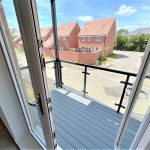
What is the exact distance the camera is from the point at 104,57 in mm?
1912

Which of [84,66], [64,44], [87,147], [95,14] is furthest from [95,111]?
[95,14]

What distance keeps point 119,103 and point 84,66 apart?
3.16 feet

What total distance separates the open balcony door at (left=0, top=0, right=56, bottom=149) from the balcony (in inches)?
9.7

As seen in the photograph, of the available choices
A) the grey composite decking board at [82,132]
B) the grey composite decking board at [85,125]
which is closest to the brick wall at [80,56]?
the grey composite decking board at [85,125]

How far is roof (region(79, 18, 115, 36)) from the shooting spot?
1.73 metres

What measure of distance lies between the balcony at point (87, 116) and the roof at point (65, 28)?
655 millimetres

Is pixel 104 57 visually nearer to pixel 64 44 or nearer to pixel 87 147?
pixel 64 44

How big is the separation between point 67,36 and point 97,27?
680mm

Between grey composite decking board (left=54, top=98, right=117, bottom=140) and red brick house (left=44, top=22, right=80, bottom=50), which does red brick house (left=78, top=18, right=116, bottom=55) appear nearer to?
red brick house (left=44, top=22, right=80, bottom=50)

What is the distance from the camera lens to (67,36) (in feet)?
7.46

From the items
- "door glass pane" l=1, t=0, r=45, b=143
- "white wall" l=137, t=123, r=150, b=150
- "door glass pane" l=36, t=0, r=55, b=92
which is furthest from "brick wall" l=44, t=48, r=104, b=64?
"white wall" l=137, t=123, r=150, b=150

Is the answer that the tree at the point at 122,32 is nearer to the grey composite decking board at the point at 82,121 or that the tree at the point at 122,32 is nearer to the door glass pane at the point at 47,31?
the door glass pane at the point at 47,31

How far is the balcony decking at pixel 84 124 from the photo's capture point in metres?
1.61

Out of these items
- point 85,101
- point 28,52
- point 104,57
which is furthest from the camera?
point 85,101
